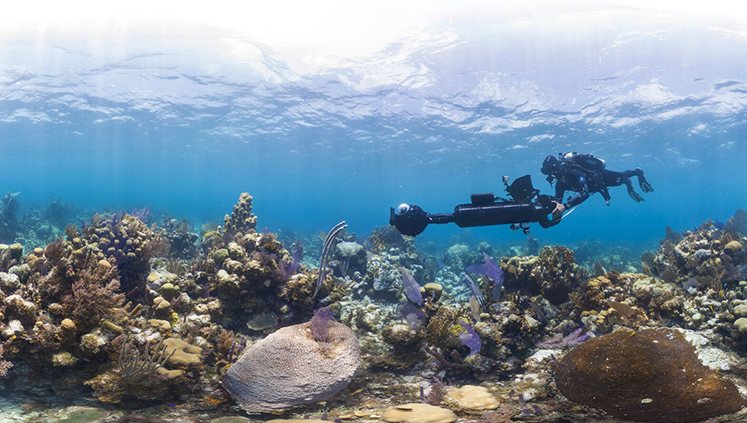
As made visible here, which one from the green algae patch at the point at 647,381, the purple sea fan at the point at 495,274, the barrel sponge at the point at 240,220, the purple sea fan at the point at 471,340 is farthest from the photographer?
the barrel sponge at the point at 240,220

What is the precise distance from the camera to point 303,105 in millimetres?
25469

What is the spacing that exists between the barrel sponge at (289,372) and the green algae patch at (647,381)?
2.61 m

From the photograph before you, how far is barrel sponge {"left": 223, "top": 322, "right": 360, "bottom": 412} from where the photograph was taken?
4.04 metres

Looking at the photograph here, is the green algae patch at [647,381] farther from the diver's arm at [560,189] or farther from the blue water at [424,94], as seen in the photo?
the blue water at [424,94]

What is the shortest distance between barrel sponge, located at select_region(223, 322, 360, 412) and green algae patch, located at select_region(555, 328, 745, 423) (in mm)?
2608

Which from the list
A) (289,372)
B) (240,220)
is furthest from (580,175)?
(240,220)

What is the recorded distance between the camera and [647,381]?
348 centimetres

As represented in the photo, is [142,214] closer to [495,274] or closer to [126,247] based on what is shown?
[126,247]

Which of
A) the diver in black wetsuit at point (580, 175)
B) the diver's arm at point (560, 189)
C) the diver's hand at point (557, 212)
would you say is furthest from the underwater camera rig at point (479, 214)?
the diver's arm at point (560, 189)

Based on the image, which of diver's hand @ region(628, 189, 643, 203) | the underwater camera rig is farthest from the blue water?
the underwater camera rig

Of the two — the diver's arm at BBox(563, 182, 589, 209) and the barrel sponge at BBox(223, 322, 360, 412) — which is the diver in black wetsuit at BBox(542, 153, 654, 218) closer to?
the diver's arm at BBox(563, 182, 589, 209)

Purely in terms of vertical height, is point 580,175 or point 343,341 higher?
point 580,175

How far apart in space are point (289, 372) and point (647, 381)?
374 cm

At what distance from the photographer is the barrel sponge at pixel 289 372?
404 cm
